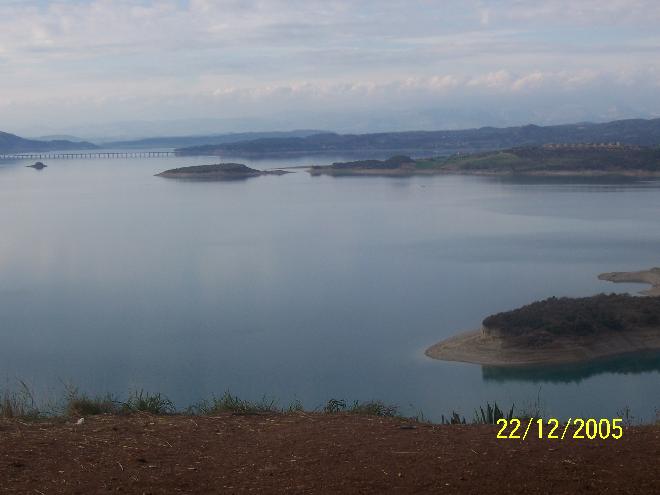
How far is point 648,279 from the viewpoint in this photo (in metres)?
19.5

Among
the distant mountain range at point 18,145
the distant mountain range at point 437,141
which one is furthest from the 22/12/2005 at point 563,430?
the distant mountain range at point 18,145

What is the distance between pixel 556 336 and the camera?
13.9 meters

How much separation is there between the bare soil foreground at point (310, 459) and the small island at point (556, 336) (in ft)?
30.5

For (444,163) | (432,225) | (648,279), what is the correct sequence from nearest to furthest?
(648,279)
(432,225)
(444,163)

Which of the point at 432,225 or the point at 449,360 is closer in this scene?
the point at 449,360

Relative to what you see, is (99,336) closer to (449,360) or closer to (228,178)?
(449,360)

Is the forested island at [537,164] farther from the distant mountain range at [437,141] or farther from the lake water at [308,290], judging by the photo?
the distant mountain range at [437,141]

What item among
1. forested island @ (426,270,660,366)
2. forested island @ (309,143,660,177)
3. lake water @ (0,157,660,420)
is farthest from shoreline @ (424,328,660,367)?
forested island @ (309,143,660,177)

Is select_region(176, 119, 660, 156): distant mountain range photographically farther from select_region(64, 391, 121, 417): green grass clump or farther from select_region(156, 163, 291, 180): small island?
select_region(64, 391, 121, 417): green grass clump

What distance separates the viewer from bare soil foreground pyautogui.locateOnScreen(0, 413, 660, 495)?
10.6 feet

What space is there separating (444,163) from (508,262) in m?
39.8

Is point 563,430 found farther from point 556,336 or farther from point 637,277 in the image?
point 637,277

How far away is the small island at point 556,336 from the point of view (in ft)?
44.2

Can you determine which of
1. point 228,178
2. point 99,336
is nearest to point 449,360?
point 99,336
